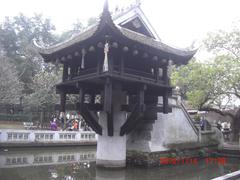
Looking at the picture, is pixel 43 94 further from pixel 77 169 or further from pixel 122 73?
pixel 122 73

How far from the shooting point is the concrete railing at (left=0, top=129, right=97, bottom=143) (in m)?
14.5

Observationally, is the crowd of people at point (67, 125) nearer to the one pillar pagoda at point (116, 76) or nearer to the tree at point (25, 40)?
the one pillar pagoda at point (116, 76)

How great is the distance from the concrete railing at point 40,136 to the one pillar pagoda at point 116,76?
5.04m

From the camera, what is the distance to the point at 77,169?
1021 centimetres

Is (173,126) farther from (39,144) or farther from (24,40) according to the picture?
(24,40)

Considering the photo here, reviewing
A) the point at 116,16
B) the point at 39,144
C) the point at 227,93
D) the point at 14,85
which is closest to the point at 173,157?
the point at 227,93

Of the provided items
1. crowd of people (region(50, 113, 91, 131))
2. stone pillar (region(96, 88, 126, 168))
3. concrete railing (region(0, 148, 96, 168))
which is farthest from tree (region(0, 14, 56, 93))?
stone pillar (region(96, 88, 126, 168))

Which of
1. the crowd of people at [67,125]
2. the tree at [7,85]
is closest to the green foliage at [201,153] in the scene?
the crowd of people at [67,125]

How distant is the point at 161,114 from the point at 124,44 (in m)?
4.10

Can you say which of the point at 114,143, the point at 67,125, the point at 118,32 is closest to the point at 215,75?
the point at 114,143

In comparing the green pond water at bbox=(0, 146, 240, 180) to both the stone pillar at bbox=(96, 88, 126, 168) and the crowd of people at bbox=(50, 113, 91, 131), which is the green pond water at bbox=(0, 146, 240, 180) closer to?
the stone pillar at bbox=(96, 88, 126, 168)

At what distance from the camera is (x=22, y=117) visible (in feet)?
77.2

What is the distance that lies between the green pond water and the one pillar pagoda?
2.81 feet

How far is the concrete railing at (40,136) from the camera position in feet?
47.4
